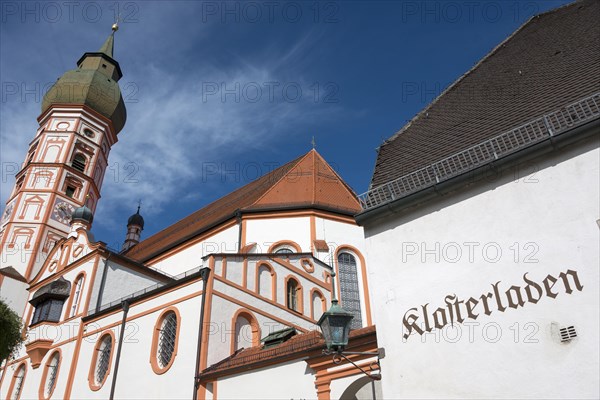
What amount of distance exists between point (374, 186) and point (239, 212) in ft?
38.7

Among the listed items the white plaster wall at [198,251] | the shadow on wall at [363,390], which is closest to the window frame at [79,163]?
the white plaster wall at [198,251]

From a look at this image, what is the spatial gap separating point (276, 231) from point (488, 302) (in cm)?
1317

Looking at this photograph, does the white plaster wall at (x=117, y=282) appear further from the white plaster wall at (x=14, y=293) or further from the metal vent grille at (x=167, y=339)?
the white plaster wall at (x=14, y=293)

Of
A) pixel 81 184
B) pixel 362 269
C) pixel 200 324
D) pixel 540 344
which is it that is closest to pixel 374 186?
pixel 540 344

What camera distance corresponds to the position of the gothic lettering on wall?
20.0 feet

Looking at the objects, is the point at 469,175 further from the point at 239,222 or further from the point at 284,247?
the point at 239,222

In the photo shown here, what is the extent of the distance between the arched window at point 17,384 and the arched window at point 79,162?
14.1 metres

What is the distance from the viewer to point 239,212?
19.9m

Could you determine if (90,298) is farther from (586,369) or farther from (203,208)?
(586,369)

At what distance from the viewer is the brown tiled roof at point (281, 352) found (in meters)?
9.10

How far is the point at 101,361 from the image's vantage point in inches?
594

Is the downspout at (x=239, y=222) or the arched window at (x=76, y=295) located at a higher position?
the downspout at (x=239, y=222)

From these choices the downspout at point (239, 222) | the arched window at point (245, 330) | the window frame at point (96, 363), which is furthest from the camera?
the downspout at point (239, 222)

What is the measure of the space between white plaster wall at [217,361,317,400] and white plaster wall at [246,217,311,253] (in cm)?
796
